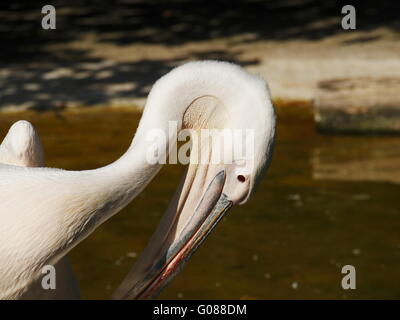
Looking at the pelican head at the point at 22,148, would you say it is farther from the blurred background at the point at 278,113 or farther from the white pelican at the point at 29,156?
the blurred background at the point at 278,113

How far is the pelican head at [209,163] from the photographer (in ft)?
11.3

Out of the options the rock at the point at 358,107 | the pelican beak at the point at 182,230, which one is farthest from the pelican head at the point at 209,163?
the rock at the point at 358,107

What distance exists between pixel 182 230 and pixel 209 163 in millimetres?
259

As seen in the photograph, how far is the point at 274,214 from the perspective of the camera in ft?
22.7

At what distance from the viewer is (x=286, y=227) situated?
6715mm

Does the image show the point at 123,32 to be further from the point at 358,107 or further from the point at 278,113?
the point at 358,107

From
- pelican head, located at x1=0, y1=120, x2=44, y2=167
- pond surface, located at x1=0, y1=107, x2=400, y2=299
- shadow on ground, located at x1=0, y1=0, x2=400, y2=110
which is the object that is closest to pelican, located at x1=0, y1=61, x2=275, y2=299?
pelican head, located at x1=0, y1=120, x2=44, y2=167


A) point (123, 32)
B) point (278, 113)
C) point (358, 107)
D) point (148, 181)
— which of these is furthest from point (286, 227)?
point (123, 32)

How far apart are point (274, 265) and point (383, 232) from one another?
83 centimetres

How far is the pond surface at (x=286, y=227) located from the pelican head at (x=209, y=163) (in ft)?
7.17

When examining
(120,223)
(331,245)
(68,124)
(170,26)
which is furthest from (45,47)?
(331,245)

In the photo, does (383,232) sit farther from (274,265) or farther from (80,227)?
(80,227)

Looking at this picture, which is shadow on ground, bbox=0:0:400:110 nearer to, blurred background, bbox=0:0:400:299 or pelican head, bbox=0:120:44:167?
blurred background, bbox=0:0:400:299

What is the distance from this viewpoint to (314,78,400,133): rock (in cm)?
820
